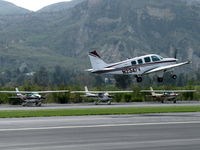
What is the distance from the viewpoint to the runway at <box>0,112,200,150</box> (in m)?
25.3

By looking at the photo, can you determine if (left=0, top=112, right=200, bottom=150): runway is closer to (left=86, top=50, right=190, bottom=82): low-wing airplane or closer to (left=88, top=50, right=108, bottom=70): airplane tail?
(left=86, top=50, right=190, bottom=82): low-wing airplane

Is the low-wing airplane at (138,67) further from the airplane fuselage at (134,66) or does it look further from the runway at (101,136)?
the runway at (101,136)

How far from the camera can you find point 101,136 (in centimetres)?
2948

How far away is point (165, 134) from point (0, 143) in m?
10.8

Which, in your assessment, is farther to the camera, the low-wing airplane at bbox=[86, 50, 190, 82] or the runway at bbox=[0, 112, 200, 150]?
the low-wing airplane at bbox=[86, 50, 190, 82]

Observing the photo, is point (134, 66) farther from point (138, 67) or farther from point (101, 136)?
point (101, 136)

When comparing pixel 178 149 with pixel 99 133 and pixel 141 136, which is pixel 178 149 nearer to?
pixel 141 136

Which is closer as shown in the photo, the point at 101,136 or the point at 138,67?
the point at 101,136

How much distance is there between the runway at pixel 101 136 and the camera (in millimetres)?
25297

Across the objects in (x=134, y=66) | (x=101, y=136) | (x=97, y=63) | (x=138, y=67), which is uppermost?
(x=97, y=63)

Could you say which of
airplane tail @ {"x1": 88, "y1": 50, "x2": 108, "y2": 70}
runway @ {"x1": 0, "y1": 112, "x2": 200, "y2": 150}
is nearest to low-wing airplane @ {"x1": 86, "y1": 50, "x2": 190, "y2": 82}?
airplane tail @ {"x1": 88, "y1": 50, "x2": 108, "y2": 70}

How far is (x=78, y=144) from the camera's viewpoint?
85.0ft

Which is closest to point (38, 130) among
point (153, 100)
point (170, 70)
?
point (170, 70)

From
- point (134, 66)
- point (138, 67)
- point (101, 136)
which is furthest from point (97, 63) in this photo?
point (101, 136)
